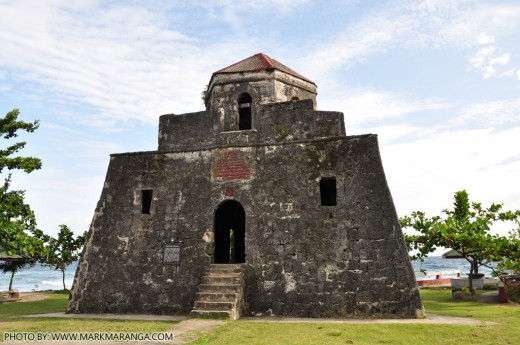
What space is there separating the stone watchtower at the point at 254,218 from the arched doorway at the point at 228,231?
193 centimetres

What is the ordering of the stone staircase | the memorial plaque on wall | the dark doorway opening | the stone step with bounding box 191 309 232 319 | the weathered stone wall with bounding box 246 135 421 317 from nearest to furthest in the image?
the stone step with bounding box 191 309 232 319
the stone staircase
the weathered stone wall with bounding box 246 135 421 317
the memorial plaque on wall
the dark doorway opening

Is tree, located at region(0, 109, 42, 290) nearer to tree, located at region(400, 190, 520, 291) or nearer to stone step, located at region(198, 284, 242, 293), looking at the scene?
stone step, located at region(198, 284, 242, 293)

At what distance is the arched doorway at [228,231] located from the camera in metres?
14.2

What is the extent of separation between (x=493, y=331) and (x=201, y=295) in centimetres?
674

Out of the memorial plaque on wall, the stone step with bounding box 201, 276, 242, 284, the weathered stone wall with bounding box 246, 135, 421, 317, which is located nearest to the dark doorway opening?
the weathered stone wall with bounding box 246, 135, 421, 317

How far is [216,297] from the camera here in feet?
32.5

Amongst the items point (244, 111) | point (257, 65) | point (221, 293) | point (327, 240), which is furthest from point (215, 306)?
point (257, 65)

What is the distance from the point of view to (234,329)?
8.23 meters

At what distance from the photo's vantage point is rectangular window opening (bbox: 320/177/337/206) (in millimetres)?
11698

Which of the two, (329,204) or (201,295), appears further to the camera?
(329,204)

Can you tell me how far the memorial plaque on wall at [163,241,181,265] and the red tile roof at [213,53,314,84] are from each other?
6.05m

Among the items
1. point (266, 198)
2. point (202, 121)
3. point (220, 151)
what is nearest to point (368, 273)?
point (266, 198)

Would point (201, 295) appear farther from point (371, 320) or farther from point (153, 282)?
point (371, 320)

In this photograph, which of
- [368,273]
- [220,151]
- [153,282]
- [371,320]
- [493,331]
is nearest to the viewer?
[493,331]
